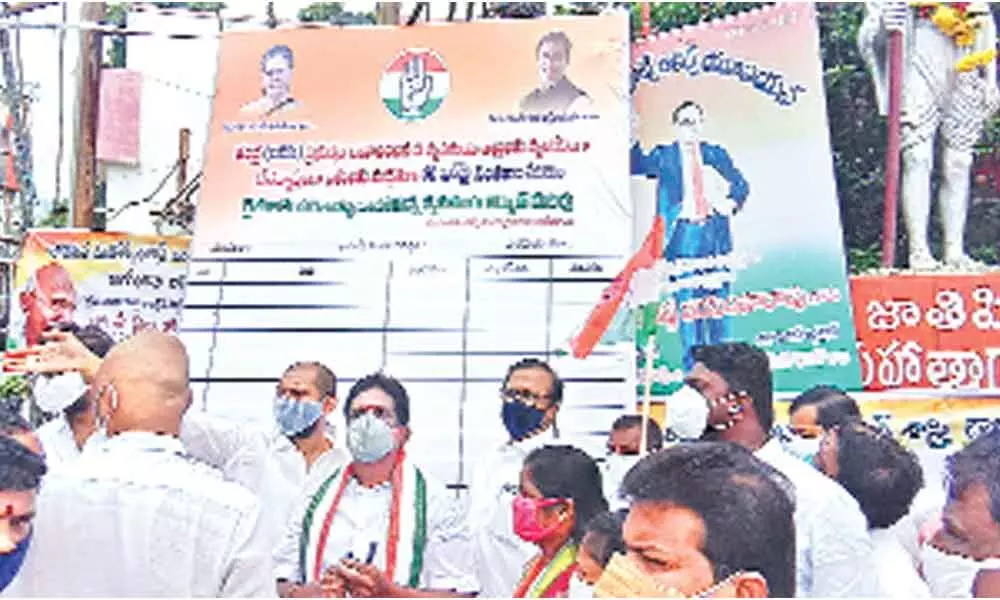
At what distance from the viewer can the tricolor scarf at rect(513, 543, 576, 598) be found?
10.5ft

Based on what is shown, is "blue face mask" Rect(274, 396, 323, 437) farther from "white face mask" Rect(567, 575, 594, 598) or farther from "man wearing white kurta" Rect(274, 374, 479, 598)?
"white face mask" Rect(567, 575, 594, 598)

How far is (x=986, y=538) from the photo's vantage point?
2902 mm

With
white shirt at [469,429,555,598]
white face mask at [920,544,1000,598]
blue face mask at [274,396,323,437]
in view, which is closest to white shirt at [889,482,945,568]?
white face mask at [920,544,1000,598]

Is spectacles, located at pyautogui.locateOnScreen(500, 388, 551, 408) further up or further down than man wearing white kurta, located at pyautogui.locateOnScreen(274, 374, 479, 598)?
further up

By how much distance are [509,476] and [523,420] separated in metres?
0.24

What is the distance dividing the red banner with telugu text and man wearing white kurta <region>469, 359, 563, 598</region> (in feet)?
4.72

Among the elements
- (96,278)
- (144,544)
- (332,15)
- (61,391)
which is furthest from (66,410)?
(332,15)

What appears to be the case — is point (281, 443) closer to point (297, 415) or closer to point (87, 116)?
point (297, 415)

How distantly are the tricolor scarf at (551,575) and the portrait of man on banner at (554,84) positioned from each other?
244 centimetres

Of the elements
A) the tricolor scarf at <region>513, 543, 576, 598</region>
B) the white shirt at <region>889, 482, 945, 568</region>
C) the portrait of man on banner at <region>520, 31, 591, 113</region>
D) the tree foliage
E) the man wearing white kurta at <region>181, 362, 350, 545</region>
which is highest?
the tree foliage

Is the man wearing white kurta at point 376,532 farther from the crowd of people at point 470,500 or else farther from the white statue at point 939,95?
the white statue at point 939,95

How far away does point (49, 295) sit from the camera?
6.19m

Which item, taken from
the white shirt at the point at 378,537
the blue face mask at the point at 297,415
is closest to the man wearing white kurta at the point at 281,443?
the blue face mask at the point at 297,415
